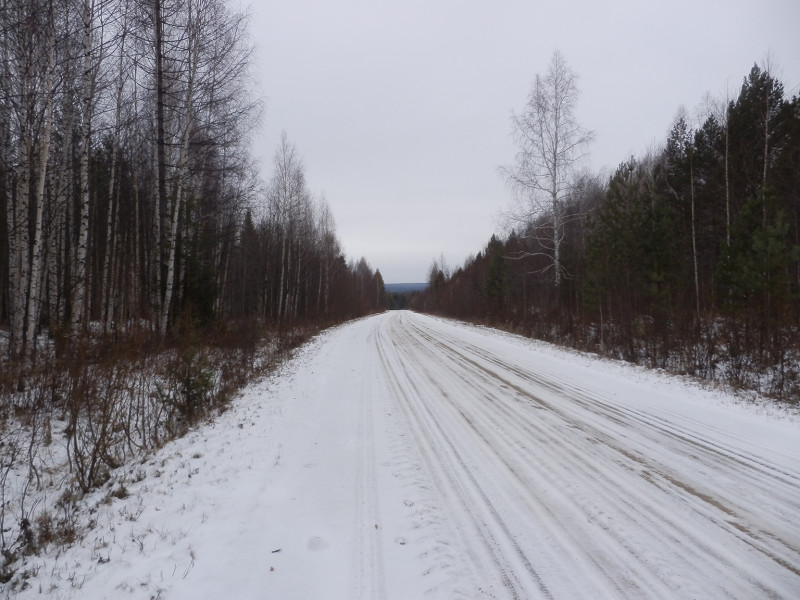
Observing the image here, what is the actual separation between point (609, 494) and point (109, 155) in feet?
66.3

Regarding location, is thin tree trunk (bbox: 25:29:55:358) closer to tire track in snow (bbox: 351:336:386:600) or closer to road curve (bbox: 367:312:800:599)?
tire track in snow (bbox: 351:336:386:600)

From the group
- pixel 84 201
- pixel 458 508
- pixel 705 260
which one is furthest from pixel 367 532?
pixel 705 260

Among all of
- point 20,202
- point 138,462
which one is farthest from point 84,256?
point 138,462

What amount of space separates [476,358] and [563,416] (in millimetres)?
5856

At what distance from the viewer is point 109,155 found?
1619cm

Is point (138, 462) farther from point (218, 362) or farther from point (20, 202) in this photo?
point (20, 202)

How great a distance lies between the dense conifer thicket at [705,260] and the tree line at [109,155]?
1391 cm

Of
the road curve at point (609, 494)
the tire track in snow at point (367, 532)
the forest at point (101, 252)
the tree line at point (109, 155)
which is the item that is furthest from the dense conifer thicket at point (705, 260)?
the tree line at point (109, 155)

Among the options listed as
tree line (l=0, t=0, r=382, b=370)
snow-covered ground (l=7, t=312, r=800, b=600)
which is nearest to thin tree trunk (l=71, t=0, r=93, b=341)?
tree line (l=0, t=0, r=382, b=370)

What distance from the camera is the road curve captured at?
2.62 m

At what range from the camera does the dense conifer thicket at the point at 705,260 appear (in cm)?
1045

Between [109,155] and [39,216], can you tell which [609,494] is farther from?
[109,155]

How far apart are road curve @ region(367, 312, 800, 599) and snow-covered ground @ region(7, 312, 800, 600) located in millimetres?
18

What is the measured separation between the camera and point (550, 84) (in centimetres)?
1992
